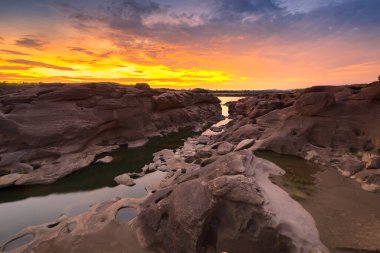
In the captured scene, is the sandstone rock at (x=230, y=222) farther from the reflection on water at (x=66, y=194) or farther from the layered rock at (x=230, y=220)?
the reflection on water at (x=66, y=194)

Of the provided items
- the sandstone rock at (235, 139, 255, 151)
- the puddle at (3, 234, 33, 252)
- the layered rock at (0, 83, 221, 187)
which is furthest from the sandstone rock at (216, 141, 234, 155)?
the puddle at (3, 234, 33, 252)

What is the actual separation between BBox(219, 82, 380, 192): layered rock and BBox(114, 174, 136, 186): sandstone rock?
1338 cm

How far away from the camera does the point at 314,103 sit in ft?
90.5

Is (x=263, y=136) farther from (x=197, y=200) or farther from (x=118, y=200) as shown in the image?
(x=197, y=200)

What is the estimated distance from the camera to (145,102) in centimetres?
4325

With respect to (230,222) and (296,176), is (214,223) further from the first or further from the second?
(296,176)

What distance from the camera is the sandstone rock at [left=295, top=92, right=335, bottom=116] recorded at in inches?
1065

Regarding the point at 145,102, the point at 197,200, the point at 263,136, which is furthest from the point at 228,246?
the point at 145,102

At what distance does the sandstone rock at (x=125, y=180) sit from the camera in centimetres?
1991

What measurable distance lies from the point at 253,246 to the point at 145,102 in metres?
36.6

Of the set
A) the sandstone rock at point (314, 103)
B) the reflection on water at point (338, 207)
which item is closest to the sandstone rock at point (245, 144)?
the sandstone rock at point (314, 103)

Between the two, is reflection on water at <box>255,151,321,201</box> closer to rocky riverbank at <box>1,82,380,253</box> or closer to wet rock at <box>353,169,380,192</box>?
rocky riverbank at <box>1,82,380,253</box>

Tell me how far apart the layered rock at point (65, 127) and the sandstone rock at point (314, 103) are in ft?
68.2

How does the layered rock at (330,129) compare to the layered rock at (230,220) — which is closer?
the layered rock at (230,220)
